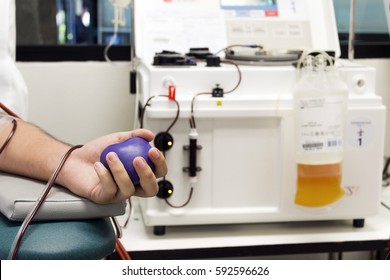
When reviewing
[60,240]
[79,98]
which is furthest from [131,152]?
[79,98]

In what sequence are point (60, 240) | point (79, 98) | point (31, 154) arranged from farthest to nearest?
point (79, 98) → point (31, 154) → point (60, 240)

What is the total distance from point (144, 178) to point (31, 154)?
28 cm

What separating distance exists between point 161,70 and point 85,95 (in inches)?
23.8

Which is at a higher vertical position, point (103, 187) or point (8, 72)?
point (8, 72)

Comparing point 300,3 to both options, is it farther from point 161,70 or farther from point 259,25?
point 161,70

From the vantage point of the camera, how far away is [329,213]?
1703mm

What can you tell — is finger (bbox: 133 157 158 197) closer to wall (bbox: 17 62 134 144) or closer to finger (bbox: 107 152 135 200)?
finger (bbox: 107 152 135 200)

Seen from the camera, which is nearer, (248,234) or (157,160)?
(157,160)

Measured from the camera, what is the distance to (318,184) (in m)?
1.63

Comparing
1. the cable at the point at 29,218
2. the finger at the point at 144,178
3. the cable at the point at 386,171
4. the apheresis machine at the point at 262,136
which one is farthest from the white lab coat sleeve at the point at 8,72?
the cable at the point at 386,171

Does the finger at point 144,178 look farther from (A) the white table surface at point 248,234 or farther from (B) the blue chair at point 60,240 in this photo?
(A) the white table surface at point 248,234

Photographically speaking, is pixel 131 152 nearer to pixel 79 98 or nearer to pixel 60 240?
pixel 60 240

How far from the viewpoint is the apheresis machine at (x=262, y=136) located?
5.22ft

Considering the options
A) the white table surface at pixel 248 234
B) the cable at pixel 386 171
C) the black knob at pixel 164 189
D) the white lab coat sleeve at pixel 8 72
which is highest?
the white lab coat sleeve at pixel 8 72
